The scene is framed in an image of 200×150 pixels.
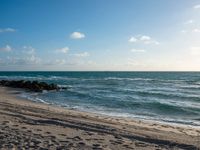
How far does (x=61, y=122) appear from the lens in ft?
36.8

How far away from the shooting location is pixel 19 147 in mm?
7141

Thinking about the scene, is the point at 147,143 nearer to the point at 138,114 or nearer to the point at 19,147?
the point at 19,147

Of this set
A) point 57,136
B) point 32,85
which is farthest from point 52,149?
point 32,85

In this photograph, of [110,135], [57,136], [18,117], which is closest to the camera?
[57,136]

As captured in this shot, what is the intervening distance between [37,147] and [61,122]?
3973 millimetres

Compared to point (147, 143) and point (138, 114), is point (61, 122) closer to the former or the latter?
point (147, 143)

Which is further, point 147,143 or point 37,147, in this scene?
point 147,143

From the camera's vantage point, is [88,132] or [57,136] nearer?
[57,136]

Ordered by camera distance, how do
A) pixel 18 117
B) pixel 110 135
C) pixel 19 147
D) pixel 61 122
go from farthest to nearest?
pixel 18 117 < pixel 61 122 < pixel 110 135 < pixel 19 147

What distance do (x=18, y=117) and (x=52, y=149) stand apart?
5.33 meters

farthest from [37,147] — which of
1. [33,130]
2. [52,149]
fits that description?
[33,130]

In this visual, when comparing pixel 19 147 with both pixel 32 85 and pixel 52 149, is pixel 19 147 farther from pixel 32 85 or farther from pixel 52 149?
pixel 32 85

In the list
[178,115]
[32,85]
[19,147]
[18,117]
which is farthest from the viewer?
[32,85]

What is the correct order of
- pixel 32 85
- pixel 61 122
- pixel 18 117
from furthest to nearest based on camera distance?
pixel 32 85 < pixel 18 117 < pixel 61 122
